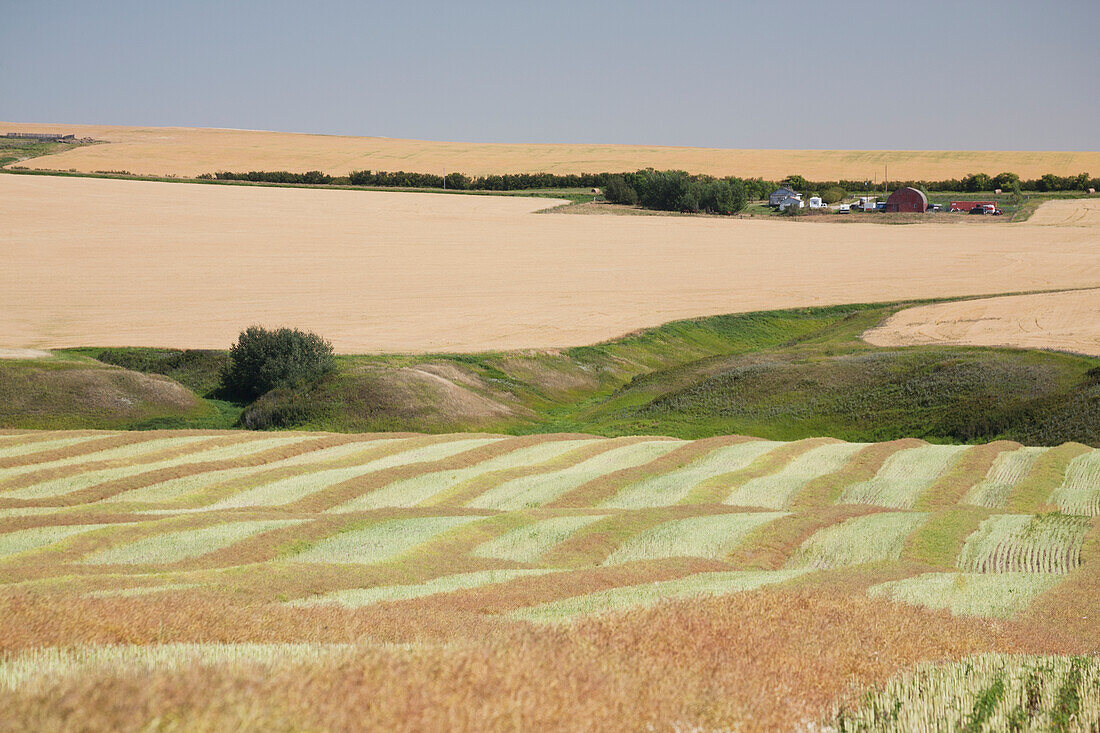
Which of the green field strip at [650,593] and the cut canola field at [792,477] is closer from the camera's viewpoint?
the green field strip at [650,593]

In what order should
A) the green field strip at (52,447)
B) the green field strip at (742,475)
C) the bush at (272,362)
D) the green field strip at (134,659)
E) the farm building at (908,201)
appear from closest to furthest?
the green field strip at (134,659) < the green field strip at (742,475) < the green field strip at (52,447) < the bush at (272,362) < the farm building at (908,201)

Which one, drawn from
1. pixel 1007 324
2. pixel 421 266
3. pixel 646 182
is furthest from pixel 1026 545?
pixel 646 182

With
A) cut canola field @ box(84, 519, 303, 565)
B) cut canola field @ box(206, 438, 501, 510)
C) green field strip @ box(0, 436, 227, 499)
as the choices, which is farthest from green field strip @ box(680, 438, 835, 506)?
green field strip @ box(0, 436, 227, 499)

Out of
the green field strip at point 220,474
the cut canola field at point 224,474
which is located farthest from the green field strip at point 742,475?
the cut canola field at point 224,474

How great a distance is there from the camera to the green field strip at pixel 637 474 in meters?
24.3

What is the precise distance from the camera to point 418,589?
1489 cm

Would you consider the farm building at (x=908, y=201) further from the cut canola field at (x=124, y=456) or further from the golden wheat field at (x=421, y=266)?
the cut canola field at (x=124, y=456)

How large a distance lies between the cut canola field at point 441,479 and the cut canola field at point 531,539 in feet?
16.5

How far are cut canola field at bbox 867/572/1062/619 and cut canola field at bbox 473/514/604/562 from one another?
6604 mm

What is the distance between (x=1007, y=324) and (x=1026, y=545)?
48190 mm

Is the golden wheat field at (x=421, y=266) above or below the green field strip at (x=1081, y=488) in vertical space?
above

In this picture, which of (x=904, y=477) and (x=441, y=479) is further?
(x=904, y=477)

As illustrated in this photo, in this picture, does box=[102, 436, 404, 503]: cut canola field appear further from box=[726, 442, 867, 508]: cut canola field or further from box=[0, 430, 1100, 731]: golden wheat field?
box=[726, 442, 867, 508]: cut canola field

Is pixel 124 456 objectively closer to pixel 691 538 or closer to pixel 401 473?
pixel 401 473
